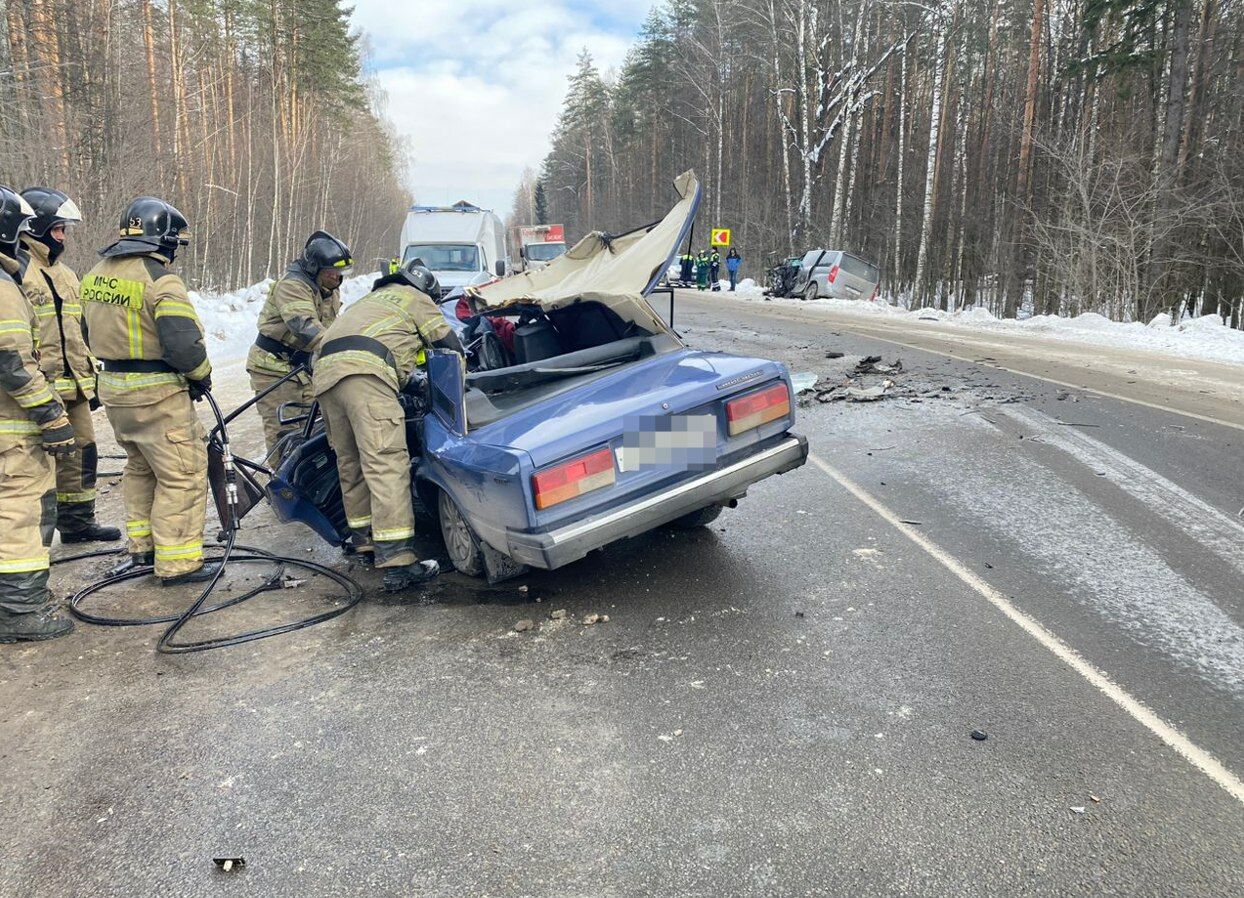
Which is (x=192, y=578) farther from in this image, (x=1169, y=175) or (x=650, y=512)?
(x=1169, y=175)

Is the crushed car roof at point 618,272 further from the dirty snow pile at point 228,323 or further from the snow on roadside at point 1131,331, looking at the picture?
the snow on roadside at point 1131,331

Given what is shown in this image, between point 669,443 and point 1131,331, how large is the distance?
1385 cm

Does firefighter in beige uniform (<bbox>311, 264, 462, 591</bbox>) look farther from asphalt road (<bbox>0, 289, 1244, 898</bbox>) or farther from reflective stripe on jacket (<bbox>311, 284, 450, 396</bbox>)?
asphalt road (<bbox>0, 289, 1244, 898</bbox>)

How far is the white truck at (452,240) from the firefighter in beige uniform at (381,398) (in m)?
13.1

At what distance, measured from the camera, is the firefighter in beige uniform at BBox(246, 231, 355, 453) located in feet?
18.6

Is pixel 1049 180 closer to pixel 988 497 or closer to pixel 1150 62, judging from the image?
pixel 1150 62

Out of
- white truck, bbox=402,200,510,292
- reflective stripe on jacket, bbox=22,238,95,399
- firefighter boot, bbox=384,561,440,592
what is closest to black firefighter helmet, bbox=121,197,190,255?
reflective stripe on jacket, bbox=22,238,95,399

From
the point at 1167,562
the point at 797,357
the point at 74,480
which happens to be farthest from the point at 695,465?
the point at 797,357

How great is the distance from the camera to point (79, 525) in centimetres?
510

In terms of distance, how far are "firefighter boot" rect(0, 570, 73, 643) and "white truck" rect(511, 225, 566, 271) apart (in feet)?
83.0

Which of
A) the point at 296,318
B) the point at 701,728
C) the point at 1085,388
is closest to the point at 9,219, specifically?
the point at 296,318

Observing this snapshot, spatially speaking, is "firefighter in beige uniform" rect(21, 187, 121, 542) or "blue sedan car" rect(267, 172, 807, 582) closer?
"blue sedan car" rect(267, 172, 807, 582)

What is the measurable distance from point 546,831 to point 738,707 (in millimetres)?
875

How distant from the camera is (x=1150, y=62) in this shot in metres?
18.4
